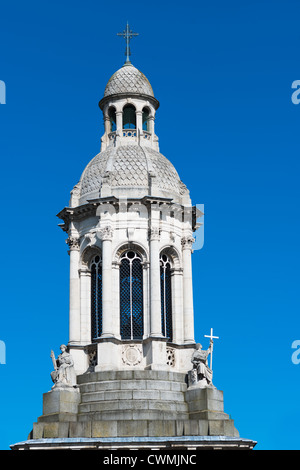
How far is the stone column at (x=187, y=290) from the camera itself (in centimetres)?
5084

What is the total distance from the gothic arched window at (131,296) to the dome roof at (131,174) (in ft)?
11.3

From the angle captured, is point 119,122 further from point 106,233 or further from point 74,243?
point 74,243

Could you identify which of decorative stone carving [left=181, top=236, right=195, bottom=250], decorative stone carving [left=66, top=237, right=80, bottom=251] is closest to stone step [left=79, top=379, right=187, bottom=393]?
decorative stone carving [left=66, top=237, right=80, bottom=251]

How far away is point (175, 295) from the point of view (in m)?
51.4

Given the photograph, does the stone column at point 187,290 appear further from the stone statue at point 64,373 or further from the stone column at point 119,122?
the stone column at point 119,122

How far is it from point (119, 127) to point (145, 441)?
18.0m

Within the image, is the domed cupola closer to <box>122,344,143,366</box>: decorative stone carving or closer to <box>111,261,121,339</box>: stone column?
<box>111,261,121,339</box>: stone column

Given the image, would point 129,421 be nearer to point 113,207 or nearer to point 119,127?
point 113,207

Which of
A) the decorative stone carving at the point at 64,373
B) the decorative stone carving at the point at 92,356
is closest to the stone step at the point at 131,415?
the decorative stone carving at the point at 64,373

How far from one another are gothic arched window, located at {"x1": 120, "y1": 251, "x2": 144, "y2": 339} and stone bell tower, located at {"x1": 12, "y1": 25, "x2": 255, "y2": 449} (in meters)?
0.05

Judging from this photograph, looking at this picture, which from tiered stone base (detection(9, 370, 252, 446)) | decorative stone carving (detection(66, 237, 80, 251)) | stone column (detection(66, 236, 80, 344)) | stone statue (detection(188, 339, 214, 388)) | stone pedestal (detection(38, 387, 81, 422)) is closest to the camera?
tiered stone base (detection(9, 370, 252, 446))

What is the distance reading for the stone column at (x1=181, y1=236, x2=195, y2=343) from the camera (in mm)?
50844

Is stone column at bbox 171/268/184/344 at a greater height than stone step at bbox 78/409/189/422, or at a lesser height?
greater
